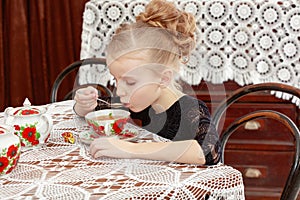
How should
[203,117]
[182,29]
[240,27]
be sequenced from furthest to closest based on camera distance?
[240,27] < [182,29] < [203,117]

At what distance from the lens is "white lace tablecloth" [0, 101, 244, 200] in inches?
42.6

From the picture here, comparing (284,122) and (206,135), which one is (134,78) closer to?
(206,135)

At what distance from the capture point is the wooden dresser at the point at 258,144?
2566 mm

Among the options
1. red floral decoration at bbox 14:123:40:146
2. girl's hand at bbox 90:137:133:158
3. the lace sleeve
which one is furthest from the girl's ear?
red floral decoration at bbox 14:123:40:146

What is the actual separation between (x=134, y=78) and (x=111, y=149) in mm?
223

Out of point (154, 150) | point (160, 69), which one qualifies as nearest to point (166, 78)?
point (160, 69)

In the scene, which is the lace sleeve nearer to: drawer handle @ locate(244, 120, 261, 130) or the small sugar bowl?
the small sugar bowl

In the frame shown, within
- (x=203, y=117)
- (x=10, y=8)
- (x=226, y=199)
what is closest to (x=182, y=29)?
(x=203, y=117)

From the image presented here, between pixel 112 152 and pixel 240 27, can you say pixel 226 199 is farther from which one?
pixel 240 27

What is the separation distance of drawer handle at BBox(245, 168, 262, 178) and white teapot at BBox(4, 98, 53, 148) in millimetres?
1435

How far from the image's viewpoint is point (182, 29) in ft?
4.93

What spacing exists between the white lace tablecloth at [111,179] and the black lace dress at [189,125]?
66 mm

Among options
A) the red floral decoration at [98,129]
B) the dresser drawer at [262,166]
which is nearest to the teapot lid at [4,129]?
the red floral decoration at [98,129]

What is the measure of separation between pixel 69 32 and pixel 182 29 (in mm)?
1696
